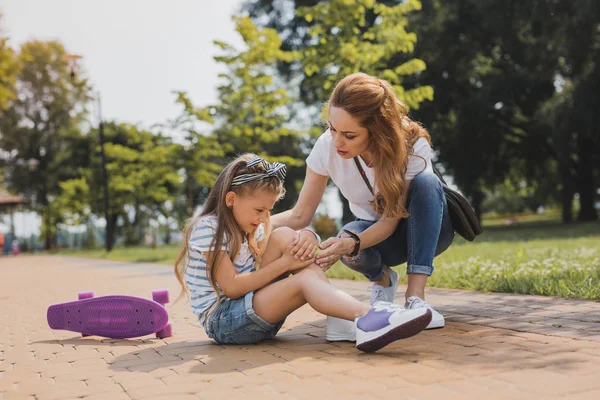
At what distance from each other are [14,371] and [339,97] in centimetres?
209

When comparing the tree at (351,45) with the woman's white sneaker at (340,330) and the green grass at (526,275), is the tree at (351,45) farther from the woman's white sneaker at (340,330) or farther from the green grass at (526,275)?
the woman's white sneaker at (340,330)

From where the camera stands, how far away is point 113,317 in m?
3.85

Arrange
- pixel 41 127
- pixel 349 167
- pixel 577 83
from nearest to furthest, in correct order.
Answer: pixel 349 167, pixel 577 83, pixel 41 127

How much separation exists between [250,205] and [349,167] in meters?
0.74

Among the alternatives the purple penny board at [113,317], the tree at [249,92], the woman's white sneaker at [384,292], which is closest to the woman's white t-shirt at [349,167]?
the woman's white sneaker at [384,292]

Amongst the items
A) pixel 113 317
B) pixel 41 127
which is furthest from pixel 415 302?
pixel 41 127

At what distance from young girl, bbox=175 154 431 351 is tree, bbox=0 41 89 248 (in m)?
41.4

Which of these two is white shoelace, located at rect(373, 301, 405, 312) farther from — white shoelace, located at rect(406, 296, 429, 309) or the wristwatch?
the wristwatch

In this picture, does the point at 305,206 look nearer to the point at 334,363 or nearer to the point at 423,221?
the point at 423,221

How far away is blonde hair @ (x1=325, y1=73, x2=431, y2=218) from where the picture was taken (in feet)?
Result: 10.7

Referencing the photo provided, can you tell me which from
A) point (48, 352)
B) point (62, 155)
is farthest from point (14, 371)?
point (62, 155)

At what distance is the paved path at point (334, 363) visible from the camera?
2.29 meters

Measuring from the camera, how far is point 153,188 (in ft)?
65.4

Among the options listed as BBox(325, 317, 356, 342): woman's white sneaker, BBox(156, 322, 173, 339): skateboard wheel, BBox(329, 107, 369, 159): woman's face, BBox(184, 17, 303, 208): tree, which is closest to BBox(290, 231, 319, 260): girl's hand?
BBox(325, 317, 356, 342): woman's white sneaker
